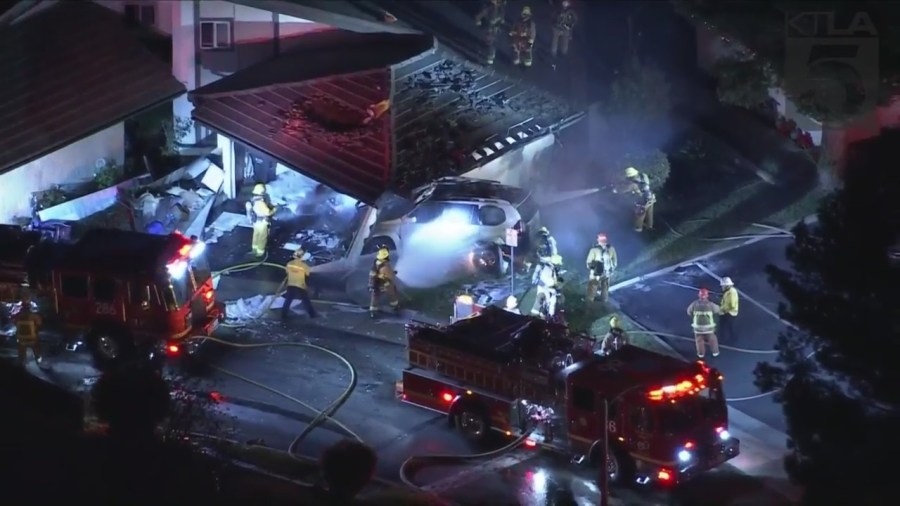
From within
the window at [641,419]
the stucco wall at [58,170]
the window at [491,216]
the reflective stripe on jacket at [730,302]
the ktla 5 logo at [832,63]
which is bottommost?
the stucco wall at [58,170]

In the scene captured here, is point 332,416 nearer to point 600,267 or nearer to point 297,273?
point 297,273

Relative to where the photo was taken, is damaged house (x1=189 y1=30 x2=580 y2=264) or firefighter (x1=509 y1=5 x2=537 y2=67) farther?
firefighter (x1=509 y1=5 x2=537 y2=67)

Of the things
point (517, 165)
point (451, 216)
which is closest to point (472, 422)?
point (451, 216)

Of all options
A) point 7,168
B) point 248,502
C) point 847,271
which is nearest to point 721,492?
point 847,271

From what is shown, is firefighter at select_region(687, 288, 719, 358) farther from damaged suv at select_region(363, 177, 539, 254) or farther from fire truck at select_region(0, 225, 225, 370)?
fire truck at select_region(0, 225, 225, 370)

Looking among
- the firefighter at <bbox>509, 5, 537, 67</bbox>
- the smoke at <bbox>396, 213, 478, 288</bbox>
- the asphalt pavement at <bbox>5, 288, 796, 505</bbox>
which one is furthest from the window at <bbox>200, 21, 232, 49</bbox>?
the asphalt pavement at <bbox>5, 288, 796, 505</bbox>

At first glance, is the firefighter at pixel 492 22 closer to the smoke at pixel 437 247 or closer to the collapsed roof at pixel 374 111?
the collapsed roof at pixel 374 111

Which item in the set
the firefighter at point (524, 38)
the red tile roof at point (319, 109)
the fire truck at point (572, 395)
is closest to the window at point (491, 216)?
the red tile roof at point (319, 109)
